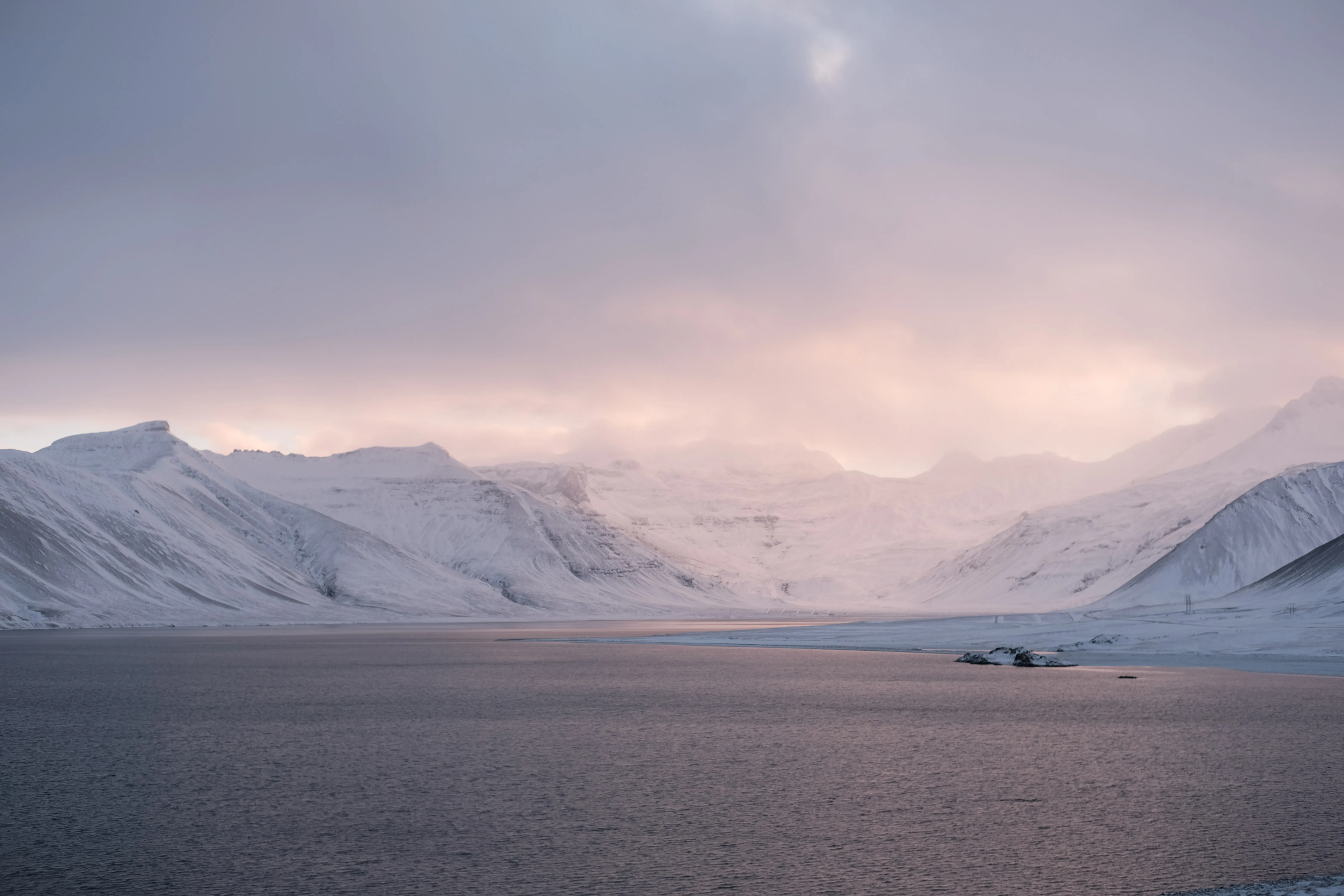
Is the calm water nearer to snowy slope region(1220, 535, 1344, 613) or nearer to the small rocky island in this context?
the small rocky island

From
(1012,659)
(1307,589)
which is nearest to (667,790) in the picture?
(1012,659)

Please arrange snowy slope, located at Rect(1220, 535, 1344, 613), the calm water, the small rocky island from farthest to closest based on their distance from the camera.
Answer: snowy slope, located at Rect(1220, 535, 1344, 613) → the small rocky island → the calm water

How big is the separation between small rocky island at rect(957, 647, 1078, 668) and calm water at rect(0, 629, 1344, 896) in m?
22.2

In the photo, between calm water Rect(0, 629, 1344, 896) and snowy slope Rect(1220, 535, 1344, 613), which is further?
snowy slope Rect(1220, 535, 1344, 613)

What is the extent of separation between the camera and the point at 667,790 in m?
26.4

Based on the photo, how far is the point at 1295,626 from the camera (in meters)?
93.3

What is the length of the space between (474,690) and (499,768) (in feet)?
81.8

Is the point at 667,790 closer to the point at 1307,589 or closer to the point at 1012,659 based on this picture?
the point at 1012,659

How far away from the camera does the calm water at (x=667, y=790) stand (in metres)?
19.1

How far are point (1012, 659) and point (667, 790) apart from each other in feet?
185

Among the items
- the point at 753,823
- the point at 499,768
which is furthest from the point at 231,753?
the point at 753,823

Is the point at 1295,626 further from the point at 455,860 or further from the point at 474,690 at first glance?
the point at 455,860

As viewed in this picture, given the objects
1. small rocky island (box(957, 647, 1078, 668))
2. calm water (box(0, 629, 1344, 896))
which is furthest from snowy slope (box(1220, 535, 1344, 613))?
calm water (box(0, 629, 1344, 896))

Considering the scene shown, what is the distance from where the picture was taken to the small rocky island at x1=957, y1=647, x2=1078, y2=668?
76562 millimetres
